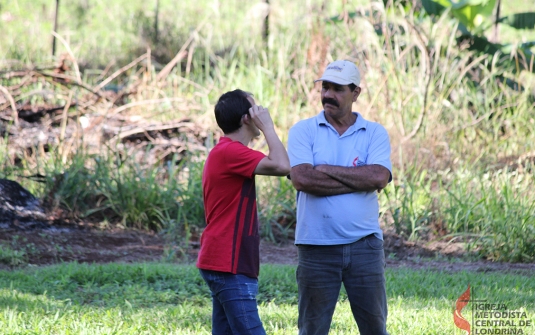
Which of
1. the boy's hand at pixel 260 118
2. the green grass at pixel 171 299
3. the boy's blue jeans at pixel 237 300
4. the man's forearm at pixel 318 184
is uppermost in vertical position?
the boy's hand at pixel 260 118

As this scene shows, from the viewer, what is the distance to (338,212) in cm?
386

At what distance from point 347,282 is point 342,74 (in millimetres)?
1178

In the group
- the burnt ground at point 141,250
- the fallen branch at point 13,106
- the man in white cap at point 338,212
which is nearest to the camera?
the man in white cap at point 338,212

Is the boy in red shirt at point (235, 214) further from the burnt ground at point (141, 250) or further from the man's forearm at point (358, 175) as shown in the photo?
the burnt ground at point (141, 250)

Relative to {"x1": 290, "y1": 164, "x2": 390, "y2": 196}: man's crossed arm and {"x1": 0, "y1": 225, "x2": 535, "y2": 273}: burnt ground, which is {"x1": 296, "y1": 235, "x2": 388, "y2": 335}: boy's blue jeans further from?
A: {"x1": 0, "y1": 225, "x2": 535, "y2": 273}: burnt ground

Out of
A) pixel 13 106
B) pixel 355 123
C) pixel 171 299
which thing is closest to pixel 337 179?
pixel 355 123

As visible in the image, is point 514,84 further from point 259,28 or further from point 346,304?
point 346,304

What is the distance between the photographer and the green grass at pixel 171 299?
4980 millimetres

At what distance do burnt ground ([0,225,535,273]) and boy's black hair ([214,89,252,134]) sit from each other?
12.7ft

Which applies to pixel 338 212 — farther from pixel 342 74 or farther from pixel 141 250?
pixel 141 250

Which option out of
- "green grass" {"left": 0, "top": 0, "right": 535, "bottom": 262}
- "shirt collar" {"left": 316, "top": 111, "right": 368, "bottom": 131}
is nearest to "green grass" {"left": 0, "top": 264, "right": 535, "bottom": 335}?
"green grass" {"left": 0, "top": 0, "right": 535, "bottom": 262}

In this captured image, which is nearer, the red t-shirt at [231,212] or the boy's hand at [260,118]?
the red t-shirt at [231,212]

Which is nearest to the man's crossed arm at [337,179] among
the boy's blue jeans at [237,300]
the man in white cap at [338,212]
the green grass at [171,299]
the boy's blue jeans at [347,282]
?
the man in white cap at [338,212]

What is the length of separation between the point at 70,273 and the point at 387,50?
612 centimetres
